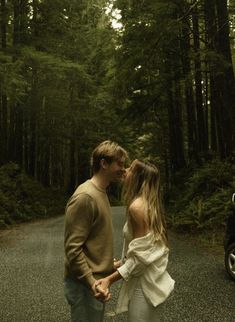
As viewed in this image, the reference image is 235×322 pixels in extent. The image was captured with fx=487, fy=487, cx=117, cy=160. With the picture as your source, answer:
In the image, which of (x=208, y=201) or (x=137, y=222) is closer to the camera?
(x=137, y=222)

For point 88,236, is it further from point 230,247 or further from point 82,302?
point 230,247

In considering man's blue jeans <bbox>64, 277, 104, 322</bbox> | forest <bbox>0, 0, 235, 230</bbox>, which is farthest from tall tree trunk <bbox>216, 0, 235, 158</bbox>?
man's blue jeans <bbox>64, 277, 104, 322</bbox>

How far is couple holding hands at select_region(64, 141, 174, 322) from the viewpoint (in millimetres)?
3354

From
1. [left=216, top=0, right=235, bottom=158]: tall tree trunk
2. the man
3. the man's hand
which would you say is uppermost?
[left=216, top=0, right=235, bottom=158]: tall tree trunk

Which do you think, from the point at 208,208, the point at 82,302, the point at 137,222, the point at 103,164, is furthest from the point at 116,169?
the point at 208,208

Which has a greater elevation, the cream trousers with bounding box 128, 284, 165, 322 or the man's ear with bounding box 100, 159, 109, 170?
the man's ear with bounding box 100, 159, 109, 170

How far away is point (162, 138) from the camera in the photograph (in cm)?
3181

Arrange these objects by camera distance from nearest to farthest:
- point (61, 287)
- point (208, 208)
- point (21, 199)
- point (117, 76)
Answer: point (61, 287), point (208, 208), point (117, 76), point (21, 199)

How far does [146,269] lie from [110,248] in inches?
11.6

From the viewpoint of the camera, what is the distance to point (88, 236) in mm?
3426

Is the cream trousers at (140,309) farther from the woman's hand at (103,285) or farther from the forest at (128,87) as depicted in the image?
the forest at (128,87)

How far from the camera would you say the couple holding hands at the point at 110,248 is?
3.35 meters

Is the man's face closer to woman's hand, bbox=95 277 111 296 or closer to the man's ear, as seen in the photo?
the man's ear

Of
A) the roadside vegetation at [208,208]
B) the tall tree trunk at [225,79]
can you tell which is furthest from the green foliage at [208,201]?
the tall tree trunk at [225,79]
